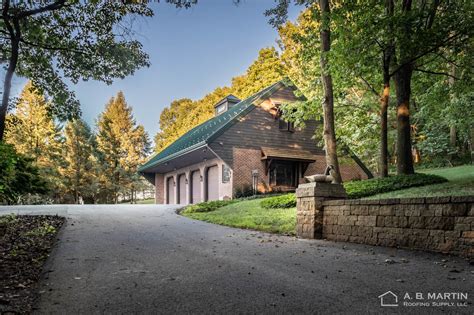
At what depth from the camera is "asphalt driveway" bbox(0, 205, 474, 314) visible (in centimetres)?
325

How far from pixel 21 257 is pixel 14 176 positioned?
2.21 metres

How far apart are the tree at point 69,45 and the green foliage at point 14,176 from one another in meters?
2.02

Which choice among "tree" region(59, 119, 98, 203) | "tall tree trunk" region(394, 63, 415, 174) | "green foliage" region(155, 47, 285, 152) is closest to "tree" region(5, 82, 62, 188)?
"tree" region(59, 119, 98, 203)

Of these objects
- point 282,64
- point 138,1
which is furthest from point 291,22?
point 138,1

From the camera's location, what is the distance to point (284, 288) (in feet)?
12.3

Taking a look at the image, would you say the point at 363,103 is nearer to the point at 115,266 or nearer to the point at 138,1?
the point at 138,1

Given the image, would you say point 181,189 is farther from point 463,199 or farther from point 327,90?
point 463,199

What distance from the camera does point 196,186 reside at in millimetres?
24250

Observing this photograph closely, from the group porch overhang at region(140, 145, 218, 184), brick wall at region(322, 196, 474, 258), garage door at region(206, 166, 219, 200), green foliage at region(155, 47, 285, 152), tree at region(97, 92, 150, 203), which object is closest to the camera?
brick wall at region(322, 196, 474, 258)

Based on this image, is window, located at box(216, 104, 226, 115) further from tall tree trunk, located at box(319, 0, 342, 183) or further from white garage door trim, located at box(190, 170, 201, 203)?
tall tree trunk, located at box(319, 0, 342, 183)

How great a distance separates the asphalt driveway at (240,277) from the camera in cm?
325

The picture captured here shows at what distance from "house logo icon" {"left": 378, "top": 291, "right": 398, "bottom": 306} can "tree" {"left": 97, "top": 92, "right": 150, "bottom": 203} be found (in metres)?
34.6

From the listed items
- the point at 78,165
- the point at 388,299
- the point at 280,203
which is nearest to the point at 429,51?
the point at 280,203

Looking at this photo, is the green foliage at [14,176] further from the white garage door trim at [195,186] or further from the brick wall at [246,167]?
the white garage door trim at [195,186]
